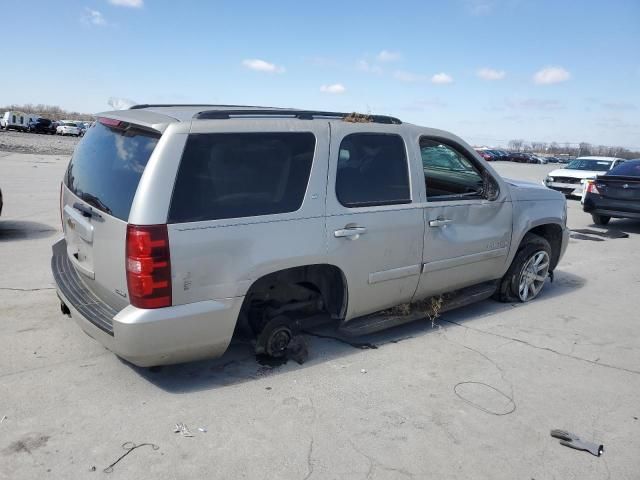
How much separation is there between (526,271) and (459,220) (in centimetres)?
144

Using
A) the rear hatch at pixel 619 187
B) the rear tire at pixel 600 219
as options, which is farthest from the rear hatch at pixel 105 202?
the rear tire at pixel 600 219

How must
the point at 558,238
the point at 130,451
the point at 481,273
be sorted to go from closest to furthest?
the point at 130,451
the point at 481,273
the point at 558,238

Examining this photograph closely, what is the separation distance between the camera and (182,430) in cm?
303

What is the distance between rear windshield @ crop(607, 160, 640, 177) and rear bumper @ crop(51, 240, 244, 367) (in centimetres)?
1070

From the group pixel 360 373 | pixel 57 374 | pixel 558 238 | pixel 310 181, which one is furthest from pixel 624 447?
pixel 57 374

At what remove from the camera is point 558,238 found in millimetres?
6004

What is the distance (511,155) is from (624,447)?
2888 inches

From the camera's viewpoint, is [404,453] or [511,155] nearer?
[404,453]

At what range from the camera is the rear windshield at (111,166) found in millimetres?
3219

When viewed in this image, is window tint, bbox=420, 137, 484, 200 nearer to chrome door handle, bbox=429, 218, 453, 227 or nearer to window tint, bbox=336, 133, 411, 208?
chrome door handle, bbox=429, 218, 453, 227

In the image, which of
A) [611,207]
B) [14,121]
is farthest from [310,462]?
[14,121]

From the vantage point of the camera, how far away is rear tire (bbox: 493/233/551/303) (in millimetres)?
5480

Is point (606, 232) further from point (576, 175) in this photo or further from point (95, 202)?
point (95, 202)

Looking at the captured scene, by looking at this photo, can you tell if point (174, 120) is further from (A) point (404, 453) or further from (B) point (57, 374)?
(A) point (404, 453)
